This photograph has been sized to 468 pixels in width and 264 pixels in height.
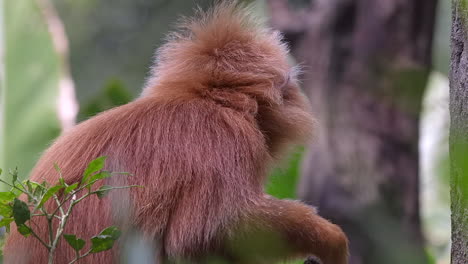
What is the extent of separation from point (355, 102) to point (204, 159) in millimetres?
1875

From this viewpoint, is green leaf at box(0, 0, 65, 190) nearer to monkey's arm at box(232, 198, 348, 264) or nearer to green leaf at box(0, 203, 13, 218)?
monkey's arm at box(232, 198, 348, 264)

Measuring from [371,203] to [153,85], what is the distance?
4.56 feet

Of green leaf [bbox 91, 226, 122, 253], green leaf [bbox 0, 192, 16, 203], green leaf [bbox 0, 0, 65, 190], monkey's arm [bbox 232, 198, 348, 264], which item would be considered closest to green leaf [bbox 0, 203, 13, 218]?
green leaf [bbox 0, 192, 16, 203]

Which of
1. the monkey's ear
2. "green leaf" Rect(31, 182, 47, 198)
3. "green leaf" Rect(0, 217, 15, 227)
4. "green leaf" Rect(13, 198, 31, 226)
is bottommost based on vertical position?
"green leaf" Rect(0, 217, 15, 227)

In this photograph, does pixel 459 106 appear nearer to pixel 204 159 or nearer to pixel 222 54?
pixel 204 159

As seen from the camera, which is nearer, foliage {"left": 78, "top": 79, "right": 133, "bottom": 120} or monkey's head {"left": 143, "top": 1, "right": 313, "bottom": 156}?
monkey's head {"left": 143, "top": 1, "right": 313, "bottom": 156}

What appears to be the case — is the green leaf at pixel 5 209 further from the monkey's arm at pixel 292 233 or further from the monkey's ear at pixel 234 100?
the monkey's ear at pixel 234 100

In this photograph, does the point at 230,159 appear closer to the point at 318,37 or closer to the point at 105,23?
the point at 318,37

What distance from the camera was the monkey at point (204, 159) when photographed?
1.23m

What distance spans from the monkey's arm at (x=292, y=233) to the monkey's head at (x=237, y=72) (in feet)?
0.69

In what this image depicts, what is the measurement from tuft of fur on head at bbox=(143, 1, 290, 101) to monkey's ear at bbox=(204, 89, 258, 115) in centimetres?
3

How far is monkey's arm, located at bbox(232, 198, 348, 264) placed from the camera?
4.08ft

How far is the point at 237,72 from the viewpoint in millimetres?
1464

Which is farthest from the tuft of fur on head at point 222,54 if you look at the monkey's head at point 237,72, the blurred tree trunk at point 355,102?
the blurred tree trunk at point 355,102
